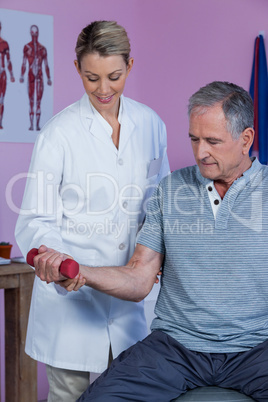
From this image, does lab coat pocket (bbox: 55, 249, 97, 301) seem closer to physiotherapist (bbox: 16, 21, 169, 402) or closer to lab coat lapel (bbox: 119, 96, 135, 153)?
physiotherapist (bbox: 16, 21, 169, 402)

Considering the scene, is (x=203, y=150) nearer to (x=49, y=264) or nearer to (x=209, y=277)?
(x=209, y=277)

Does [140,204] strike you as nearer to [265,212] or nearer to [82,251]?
[82,251]

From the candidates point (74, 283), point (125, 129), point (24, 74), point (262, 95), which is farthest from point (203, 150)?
point (24, 74)

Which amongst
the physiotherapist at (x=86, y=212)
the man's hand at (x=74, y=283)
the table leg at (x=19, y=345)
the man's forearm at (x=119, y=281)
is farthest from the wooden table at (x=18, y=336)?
the man's hand at (x=74, y=283)

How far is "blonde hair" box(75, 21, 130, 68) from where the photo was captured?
1.78 metres

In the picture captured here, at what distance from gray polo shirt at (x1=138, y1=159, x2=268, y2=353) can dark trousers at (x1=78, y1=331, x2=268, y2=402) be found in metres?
0.04

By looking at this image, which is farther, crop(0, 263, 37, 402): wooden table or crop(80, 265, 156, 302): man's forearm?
crop(0, 263, 37, 402): wooden table

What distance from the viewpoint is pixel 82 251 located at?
1.93 m

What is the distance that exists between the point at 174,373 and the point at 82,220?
1.79 feet

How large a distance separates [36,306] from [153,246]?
17.0 inches

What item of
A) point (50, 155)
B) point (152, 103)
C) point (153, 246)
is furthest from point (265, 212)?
point (152, 103)

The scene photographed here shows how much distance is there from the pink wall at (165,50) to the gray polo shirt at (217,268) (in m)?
A: 1.62

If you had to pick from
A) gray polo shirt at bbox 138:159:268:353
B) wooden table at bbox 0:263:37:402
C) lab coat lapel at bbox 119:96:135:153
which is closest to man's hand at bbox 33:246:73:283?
gray polo shirt at bbox 138:159:268:353

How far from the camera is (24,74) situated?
10.8 feet
